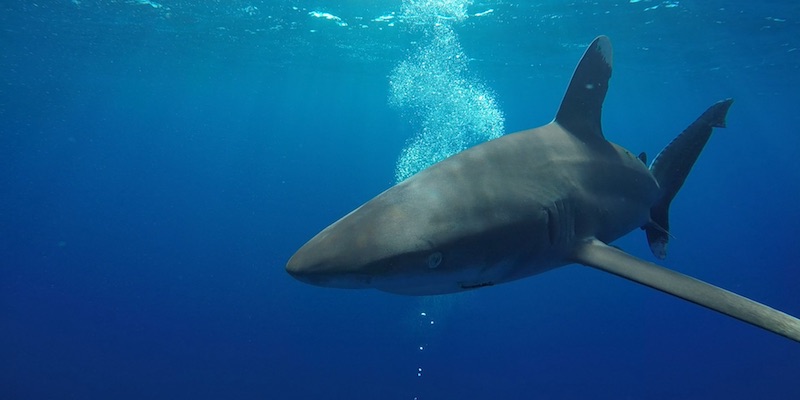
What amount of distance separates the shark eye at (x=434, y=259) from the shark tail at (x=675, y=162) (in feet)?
12.2

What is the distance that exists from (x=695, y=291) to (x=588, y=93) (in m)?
2.37

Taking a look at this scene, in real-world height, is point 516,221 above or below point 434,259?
below

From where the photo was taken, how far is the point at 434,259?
2.50m

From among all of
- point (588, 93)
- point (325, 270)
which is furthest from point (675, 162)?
point (325, 270)

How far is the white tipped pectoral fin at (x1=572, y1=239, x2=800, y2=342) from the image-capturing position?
93.3 inches

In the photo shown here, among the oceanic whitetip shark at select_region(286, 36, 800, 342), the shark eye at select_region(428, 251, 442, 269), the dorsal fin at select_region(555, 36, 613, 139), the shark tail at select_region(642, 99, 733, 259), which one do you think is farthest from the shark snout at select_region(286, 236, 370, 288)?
the shark tail at select_region(642, 99, 733, 259)

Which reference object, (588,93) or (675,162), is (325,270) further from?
(675,162)

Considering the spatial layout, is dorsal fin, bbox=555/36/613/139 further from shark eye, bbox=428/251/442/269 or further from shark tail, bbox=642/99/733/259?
shark eye, bbox=428/251/442/269

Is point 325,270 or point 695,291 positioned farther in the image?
point 695,291

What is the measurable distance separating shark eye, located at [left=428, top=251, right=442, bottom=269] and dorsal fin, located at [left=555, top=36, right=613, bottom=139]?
2.39m

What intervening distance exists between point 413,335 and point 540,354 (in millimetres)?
4949

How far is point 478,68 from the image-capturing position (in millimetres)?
32531

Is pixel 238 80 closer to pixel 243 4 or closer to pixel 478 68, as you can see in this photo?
pixel 478 68

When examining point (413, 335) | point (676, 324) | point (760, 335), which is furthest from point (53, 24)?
point (760, 335)
